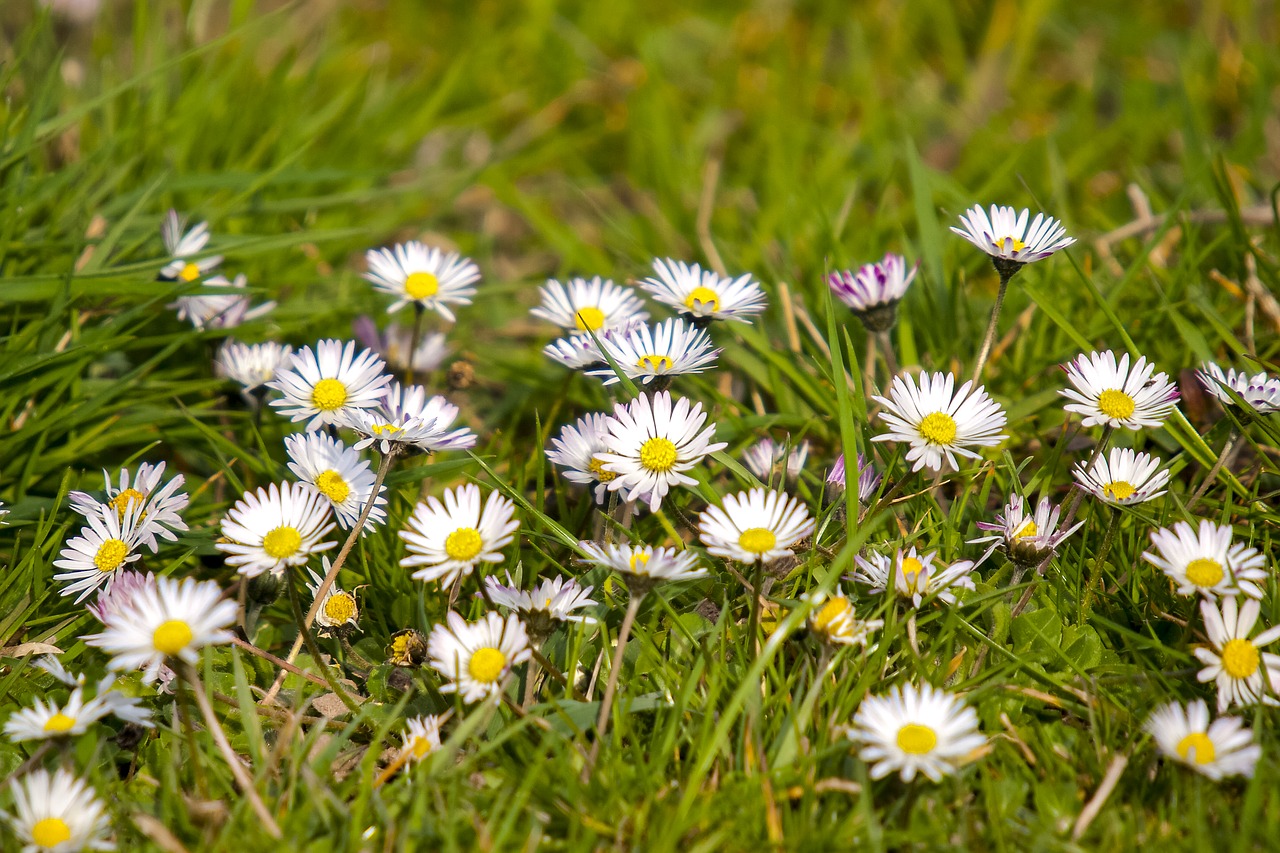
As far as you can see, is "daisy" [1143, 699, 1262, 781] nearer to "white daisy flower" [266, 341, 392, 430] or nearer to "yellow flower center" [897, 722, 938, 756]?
"yellow flower center" [897, 722, 938, 756]

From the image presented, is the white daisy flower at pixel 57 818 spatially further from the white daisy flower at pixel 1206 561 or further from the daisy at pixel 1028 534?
Result: the white daisy flower at pixel 1206 561

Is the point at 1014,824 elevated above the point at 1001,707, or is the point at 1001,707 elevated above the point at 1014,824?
the point at 1001,707

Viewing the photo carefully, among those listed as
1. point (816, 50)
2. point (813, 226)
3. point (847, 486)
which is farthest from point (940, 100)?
point (847, 486)

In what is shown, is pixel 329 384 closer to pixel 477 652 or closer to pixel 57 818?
pixel 477 652

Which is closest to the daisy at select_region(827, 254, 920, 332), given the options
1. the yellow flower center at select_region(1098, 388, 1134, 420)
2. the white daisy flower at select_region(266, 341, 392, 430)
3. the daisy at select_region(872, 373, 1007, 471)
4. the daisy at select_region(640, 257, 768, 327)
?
the daisy at select_region(640, 257, 768, 327)

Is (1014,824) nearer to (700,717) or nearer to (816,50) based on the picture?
(700,717)

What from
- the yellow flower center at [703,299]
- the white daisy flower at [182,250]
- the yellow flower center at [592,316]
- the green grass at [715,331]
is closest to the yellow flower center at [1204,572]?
the green grass at [715,331]
